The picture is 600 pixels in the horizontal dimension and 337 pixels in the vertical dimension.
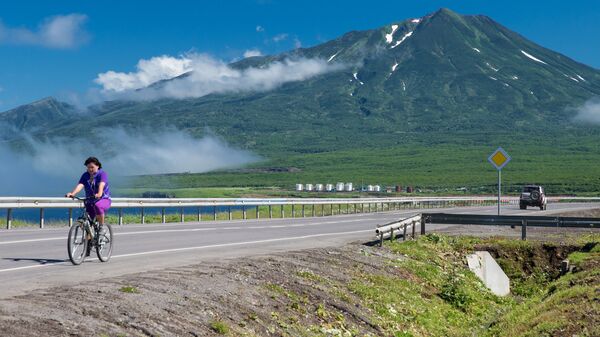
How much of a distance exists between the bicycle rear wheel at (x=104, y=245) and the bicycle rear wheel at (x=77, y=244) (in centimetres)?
25

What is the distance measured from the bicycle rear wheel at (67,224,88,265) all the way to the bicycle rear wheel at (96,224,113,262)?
25cm

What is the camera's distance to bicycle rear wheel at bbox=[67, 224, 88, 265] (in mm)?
14664

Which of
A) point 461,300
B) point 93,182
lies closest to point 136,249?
point 93,182

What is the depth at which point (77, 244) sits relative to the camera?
1498 centimetres

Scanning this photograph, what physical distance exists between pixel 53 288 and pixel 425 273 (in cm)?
999

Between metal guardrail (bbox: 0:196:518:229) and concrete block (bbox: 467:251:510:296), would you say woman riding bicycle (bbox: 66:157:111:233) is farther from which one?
concrete block (bbox: 467:251:510:296)

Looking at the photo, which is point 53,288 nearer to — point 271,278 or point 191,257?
point 271,278

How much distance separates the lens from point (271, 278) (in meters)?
14.5

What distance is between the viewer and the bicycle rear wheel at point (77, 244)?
48.1 feet

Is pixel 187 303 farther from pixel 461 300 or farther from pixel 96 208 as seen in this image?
pixel 461 300

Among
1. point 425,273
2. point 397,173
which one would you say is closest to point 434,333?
point 425,273

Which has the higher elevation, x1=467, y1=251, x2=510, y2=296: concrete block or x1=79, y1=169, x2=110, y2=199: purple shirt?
Result: x1=79, y1=169, x2=110, y2=199: purple shirt

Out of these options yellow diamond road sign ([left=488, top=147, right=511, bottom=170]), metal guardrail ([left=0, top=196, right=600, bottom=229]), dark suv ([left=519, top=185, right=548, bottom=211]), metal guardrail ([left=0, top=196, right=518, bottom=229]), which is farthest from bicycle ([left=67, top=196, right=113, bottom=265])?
dark suv ([left=519, top=185, right=548, bottom=211])

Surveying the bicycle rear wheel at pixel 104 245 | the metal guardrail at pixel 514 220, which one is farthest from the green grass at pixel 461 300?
the bicycle rear wheel at pixel 104 245
